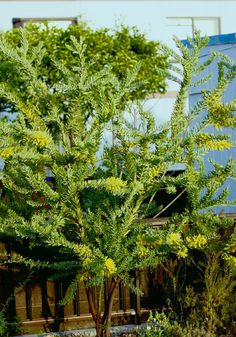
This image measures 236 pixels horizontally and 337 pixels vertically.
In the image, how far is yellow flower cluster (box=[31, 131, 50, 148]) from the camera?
6.65 metres

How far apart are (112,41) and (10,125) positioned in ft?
37.5

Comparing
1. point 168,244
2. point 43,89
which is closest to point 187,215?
point 168,244

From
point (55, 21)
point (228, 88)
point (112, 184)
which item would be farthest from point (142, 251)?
point (55, 21)

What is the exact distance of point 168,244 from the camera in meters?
7.12

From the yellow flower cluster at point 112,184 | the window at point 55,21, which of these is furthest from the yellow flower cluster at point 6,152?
the window at point 55,21

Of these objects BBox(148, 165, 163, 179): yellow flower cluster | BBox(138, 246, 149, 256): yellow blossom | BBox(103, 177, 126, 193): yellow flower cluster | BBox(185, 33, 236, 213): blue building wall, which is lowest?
BBox(138, 246, 149, 256): yellow blossom

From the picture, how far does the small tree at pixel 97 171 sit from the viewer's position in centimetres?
678

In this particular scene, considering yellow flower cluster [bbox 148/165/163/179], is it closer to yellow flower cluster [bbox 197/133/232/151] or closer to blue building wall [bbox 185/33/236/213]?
yellow flower cluster [bbox 197/133/232/151]

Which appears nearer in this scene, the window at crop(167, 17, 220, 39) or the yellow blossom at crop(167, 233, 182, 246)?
the yellow blossom at crop(167, 233, 182, 246)

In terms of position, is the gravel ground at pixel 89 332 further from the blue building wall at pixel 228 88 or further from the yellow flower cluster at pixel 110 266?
the blue building wall at pixel 228 88

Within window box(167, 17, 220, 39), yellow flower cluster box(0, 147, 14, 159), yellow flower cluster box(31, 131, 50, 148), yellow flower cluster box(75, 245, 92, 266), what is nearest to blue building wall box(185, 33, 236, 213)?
yellow flower cluster box(75, 245, 92, 266)

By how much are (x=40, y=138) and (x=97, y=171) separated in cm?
85

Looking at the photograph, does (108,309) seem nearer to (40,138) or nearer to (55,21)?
(40,138)

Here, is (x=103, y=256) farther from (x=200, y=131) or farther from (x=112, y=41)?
(x=112, y=41)
